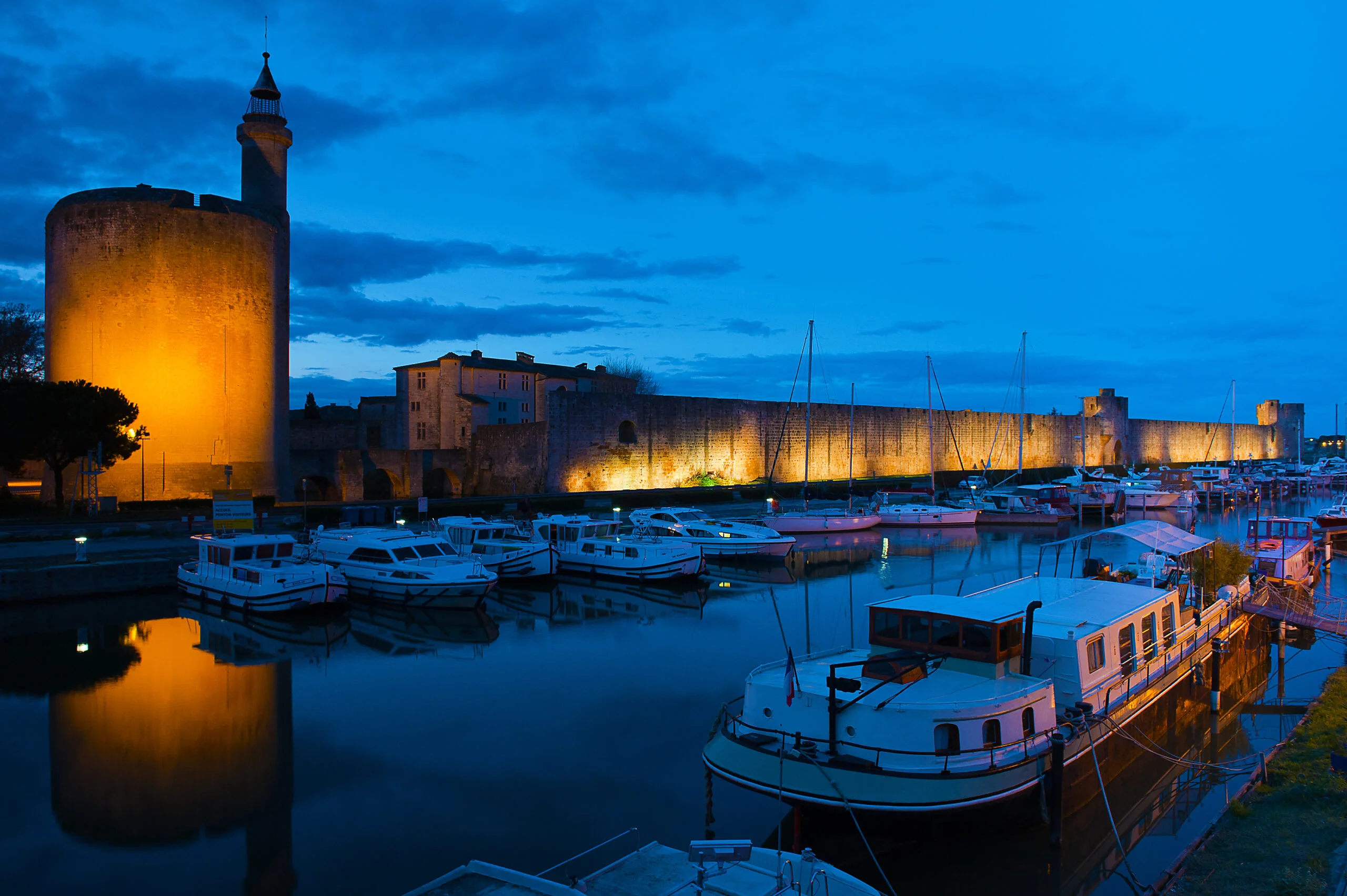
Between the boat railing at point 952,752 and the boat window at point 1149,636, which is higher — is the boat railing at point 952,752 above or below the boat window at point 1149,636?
below

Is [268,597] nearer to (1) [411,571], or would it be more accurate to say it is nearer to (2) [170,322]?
(1) [411,571]

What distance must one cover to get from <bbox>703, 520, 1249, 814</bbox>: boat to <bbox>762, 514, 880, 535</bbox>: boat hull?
58.0 feet

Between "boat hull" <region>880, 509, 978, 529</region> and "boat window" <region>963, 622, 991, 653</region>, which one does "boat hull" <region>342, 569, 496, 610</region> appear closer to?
"boat window" <region>963, 622, 991, 653</region>

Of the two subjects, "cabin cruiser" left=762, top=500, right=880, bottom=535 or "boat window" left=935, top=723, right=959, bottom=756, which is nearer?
"boat window" left=935, top=723, right=959, bottom=756

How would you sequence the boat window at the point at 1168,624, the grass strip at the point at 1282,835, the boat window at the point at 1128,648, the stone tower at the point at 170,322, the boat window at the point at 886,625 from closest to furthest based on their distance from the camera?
the grass strip at the point at 1282,835 → the boat window at the point at 886,625 → the boat window at the point at 1128,648 → the boat window at the point at 1168,624 → the stone tower at the point at 170,322

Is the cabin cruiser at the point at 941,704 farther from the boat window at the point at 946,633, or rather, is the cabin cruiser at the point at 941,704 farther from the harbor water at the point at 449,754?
the harbor water at the point at 449,754

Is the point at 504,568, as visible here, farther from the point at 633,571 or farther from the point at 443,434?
the point at 443,434

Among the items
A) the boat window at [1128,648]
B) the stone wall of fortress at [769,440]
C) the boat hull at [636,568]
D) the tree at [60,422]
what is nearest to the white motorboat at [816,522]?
the stone wall of fortress at [769,440]

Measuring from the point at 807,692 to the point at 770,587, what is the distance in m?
11.3

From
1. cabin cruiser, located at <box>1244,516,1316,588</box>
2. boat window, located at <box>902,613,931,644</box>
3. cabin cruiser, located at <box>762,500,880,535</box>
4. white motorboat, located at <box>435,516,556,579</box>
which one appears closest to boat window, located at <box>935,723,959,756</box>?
boat window, located at <box>902,613,931,644</box>

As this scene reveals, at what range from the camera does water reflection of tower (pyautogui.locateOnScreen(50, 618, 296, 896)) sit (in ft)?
22.2

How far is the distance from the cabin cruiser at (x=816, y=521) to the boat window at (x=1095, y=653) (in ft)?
57.7

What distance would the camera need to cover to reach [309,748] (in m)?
8.56

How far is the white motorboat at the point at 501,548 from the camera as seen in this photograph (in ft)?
58.3
